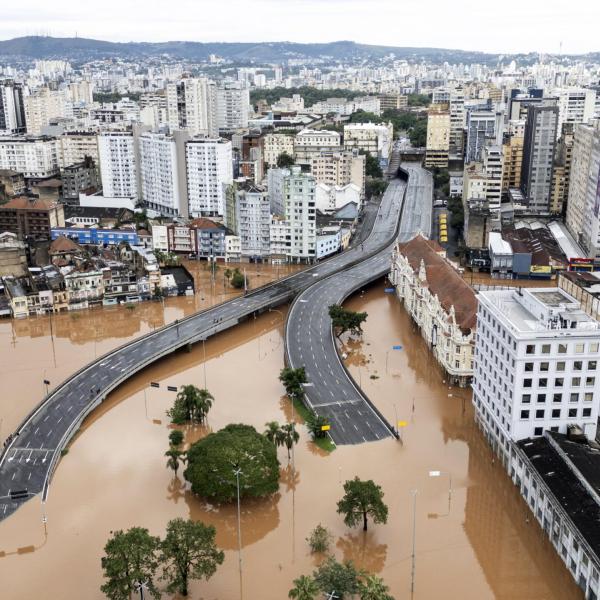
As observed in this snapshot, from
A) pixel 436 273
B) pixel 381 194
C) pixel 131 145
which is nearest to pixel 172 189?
pixel 131 145

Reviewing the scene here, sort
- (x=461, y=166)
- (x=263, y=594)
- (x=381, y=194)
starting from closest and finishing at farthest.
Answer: (x=263, y=594) → (x=381, y=194) → (x=461, y=166)

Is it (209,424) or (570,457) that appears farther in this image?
(209,424)

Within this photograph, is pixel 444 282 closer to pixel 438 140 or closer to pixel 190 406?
pixel 190 406

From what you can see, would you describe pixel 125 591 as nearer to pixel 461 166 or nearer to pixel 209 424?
pixel 209 424

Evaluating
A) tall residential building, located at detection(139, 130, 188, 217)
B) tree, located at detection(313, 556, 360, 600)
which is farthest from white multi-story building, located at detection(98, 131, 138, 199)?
tree, located at detection(313, 556, 360, 600)

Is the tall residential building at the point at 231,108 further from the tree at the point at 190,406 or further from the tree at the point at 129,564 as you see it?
the tree at the point at 129,564

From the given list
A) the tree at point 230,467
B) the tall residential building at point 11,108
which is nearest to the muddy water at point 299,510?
the tree at point 230,467

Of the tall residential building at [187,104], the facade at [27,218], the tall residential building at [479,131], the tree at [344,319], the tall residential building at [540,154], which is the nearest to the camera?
the tree at [344,319]
